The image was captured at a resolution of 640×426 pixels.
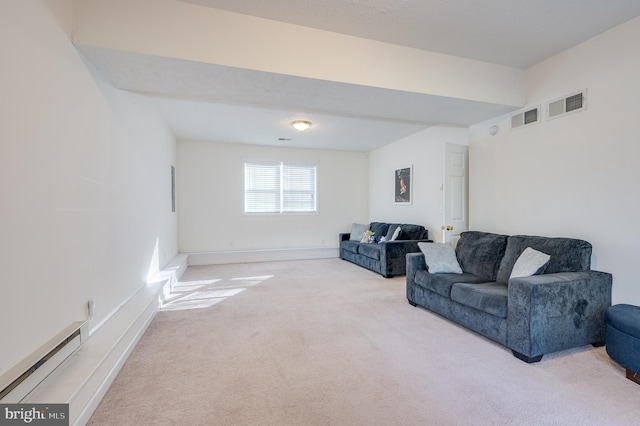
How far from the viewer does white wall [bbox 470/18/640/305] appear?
2.52m

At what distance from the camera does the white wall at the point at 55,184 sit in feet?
4.89

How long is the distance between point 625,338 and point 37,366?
146 inches

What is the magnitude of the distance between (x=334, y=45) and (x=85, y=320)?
10.1 feet

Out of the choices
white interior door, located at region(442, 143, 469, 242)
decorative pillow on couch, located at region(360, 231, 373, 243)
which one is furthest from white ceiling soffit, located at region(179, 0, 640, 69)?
decorative pillow on couch, located at region(360, 231, 373, 243)

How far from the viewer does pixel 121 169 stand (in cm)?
290

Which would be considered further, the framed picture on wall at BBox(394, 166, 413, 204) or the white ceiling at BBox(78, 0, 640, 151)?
the framed picture on wall at BBox(394, 166, 413, 204)

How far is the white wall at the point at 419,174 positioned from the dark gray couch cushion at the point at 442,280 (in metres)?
1.40

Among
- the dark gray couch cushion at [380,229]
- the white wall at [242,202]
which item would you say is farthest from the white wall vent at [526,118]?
A: the white wall at [242,202]

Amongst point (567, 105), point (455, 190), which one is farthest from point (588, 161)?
point (455, 190)

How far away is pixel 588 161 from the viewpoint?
2.82 m

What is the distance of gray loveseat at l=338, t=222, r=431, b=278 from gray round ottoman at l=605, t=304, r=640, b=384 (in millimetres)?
2943

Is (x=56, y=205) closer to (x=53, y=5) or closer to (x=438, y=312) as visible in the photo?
(x=53, y=5)

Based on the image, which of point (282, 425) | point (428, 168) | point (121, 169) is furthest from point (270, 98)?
point (428, 168)

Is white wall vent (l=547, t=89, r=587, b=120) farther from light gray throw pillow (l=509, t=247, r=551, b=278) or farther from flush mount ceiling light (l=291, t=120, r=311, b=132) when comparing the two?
flush mount ceiling light (l=291, t=120, r=311, b=132)
